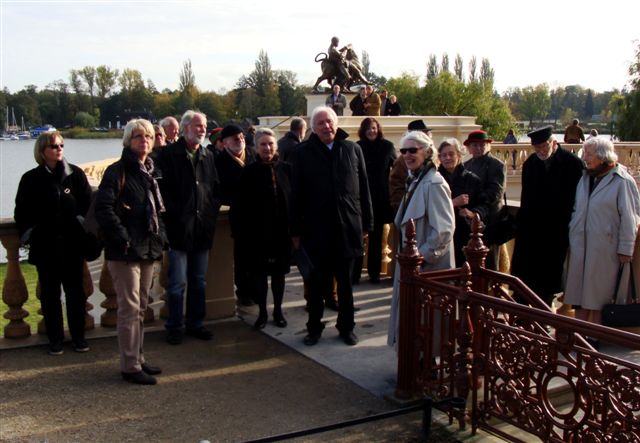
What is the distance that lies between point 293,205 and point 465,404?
97.4 inches

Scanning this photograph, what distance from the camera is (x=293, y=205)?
20.0ft

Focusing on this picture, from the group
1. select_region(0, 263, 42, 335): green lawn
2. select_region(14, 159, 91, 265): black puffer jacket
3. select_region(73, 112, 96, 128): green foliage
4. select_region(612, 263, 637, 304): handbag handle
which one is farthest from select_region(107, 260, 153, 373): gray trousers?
select_region(73, 112, 96, 128): green foliage

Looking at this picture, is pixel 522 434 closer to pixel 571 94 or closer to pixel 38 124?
pixel 38 124

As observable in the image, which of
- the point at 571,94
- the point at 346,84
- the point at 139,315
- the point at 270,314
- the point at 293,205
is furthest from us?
the point at 571,94

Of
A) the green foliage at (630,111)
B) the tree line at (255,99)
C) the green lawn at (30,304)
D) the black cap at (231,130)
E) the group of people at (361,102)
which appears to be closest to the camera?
the black cap at (231,130)

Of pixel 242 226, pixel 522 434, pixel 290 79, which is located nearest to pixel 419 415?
pixel 522 434

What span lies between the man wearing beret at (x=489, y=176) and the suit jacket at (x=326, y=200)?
1343 mm

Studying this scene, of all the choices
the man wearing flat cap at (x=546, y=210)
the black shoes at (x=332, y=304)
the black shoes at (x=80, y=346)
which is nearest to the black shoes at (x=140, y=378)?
the black shoes at (x=80, y=346)

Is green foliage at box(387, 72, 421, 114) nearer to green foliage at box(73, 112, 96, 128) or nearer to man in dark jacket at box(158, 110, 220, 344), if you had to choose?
green foliage at box(73, 112, 96, 128)

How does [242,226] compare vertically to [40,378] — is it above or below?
above

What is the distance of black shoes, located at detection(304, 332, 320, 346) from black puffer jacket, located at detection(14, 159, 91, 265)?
209 cm

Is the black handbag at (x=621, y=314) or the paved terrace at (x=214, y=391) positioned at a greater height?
the black handbag at (x=621, y=314)

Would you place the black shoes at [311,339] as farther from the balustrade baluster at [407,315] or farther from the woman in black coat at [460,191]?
the woman in black coat at [460,191]

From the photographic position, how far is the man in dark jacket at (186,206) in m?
5.92
